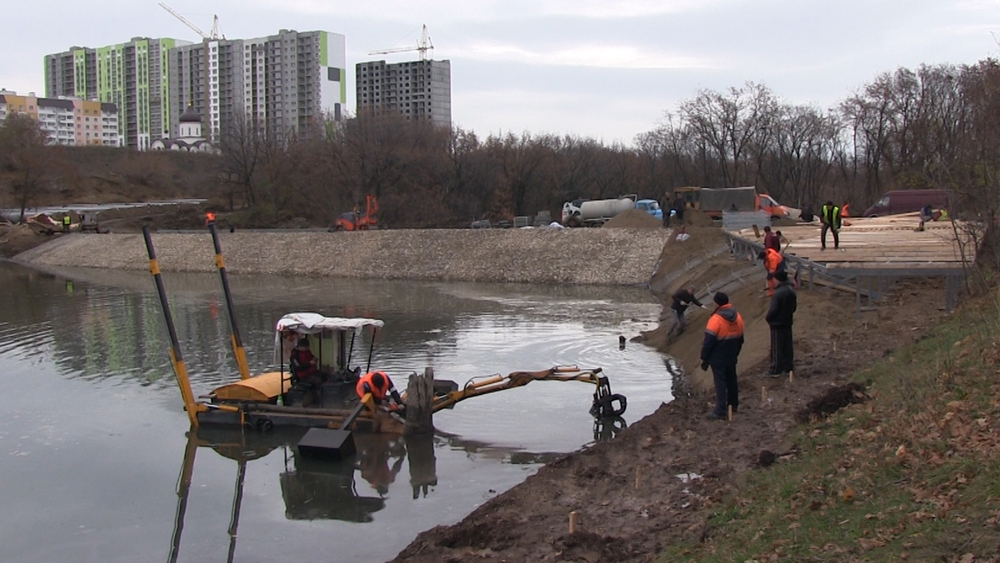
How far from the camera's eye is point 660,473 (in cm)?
1132

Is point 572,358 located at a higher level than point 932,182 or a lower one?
lower

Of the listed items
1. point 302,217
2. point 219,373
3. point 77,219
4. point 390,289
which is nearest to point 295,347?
point 219,373

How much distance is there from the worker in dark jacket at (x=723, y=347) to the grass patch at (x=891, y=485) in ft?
6.46

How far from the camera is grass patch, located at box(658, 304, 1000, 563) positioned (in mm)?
6688

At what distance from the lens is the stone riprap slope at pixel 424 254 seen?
146 ft

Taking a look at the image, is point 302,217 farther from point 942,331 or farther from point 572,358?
point 942,331

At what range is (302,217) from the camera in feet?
252

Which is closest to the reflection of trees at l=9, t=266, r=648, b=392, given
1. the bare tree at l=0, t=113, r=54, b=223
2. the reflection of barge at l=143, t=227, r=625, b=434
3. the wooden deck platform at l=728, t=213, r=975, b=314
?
the reflection of barge at l=143, t=227, r=625, b=434

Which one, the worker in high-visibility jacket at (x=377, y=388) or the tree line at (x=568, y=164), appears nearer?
the worker in high-visibility jacket at (x=377, y=388)

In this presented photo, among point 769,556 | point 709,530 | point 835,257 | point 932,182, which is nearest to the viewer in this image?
point 769,556

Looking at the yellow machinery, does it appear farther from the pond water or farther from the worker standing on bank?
the worker standing on bank

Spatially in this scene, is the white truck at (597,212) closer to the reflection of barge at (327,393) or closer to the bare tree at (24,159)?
the reflection of barge at (327,393)

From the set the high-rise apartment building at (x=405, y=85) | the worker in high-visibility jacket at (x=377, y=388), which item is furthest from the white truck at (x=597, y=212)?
the high-rise apartment building at (x=405, y=85)

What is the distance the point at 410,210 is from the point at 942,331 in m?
56.1
